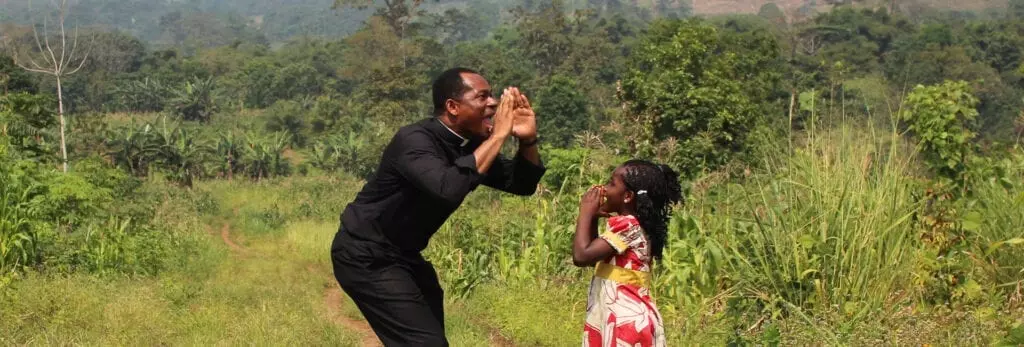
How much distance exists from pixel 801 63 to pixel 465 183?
45.7m

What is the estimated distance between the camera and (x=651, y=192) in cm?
399

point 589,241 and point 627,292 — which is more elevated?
point 589,241

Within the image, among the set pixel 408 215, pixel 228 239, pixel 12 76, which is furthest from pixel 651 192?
pixel 12 76

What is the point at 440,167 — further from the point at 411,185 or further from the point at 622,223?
the point at 622,223

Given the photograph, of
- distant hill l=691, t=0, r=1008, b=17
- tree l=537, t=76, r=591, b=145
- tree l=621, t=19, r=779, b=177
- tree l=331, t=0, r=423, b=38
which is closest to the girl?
tree l=621, t=19, r=779, b=177

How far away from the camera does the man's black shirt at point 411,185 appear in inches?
131

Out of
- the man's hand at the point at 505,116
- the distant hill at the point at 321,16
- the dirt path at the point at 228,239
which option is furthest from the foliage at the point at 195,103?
the distant hill at the point at 321,16

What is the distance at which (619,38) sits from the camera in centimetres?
6950

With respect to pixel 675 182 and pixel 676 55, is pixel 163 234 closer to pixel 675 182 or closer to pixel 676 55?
pixel 675 182

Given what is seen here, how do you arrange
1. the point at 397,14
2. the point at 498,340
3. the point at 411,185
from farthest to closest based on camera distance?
the point at 397,14 → the point at 498,340 → the point at 411,185

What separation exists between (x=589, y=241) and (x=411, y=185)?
828 millimetres

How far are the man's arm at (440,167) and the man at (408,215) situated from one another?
0.04ft

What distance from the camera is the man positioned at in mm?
3545

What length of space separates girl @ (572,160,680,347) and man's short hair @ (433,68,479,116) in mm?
720
